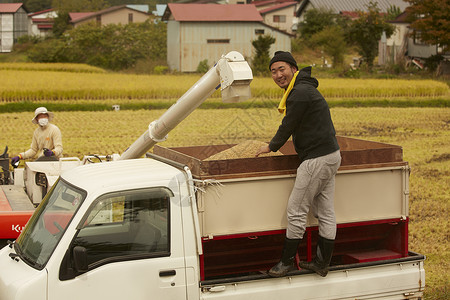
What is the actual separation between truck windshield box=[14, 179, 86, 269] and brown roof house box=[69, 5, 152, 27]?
225 ft

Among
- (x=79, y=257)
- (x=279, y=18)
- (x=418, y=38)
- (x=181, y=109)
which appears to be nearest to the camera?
(x=79, y=257)

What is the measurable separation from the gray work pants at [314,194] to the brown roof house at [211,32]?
138 feet

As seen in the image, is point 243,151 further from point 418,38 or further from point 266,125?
point 418,38

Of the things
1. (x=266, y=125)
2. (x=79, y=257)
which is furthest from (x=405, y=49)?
(x=79, y=257)

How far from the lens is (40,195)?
25.7 ft

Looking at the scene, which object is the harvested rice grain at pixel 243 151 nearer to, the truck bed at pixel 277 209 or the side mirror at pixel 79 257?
the truck bed at pixel 277 209

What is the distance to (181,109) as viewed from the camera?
627 centimetres

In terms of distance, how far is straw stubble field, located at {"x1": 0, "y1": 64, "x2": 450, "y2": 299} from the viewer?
10086mm

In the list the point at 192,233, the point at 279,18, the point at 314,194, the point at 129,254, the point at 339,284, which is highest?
the point at 279,18

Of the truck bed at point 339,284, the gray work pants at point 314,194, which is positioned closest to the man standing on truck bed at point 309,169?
the gray work pants at point 314,194

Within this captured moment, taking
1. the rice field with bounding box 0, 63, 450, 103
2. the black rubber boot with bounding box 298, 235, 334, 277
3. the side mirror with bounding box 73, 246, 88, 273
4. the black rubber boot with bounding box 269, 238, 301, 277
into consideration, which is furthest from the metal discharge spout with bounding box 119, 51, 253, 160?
the rice field with bounding box 0, 63, 450, 103

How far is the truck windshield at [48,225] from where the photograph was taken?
482 centimetres

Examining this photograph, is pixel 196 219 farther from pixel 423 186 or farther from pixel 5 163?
pixel 423 186

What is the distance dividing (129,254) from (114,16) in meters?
72.6
